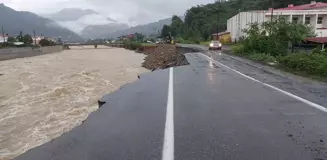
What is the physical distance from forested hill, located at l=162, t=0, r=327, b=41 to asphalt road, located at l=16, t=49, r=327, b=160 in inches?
3234

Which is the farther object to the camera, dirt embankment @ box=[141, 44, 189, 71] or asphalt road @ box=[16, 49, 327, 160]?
dirt embankment @ box=[141, 44, 189, 71]

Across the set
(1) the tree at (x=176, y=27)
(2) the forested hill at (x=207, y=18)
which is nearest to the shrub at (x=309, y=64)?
(2) the forested hill at (x=207, y=18)

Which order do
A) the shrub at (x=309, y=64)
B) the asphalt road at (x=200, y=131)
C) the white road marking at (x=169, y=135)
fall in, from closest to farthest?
the white road marking at (x=169, y=135), the asphalt road at (x=200, y=131), the shrub at (x=309, y=64)

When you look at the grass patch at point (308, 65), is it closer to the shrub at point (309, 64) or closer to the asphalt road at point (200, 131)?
the shrub at point (309, 64)

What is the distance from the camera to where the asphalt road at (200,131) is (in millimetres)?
4918

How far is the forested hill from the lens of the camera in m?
98.2

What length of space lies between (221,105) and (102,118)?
3.14 metres

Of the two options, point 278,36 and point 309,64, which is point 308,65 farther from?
point 278,36

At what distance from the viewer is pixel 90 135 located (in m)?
6.30

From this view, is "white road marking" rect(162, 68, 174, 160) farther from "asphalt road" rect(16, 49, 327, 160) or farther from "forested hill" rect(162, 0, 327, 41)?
"forested hill" rect(162, 0, 327, 41)

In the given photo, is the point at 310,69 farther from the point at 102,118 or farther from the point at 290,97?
the point at 102,118

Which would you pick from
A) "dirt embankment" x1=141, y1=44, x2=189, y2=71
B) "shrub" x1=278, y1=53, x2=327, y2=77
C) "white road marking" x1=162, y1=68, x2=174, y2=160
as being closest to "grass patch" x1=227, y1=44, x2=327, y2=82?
"shrub" x1=278, y1=53, x2=327, y2=77

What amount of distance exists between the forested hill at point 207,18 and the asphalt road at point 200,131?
82.1 m

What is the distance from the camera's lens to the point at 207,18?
120 m
